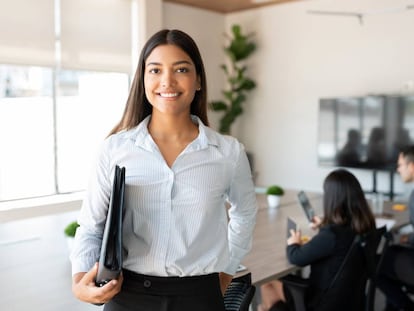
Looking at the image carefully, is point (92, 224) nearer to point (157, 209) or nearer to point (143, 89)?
point (157, 209)

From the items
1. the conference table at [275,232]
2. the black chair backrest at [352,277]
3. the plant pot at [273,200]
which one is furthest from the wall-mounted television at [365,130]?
the black chair backrest at [352,277]

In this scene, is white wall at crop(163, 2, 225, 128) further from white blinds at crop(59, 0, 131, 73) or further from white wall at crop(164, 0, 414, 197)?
white blinds at crop(59, 0, 131, 73)

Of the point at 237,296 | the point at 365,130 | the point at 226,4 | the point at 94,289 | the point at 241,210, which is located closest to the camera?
the point at 94,289

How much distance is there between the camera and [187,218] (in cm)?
113

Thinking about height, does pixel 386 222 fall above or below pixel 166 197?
below

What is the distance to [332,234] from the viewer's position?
7.45 feet

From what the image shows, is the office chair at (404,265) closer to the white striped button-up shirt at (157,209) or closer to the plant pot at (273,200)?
the plant pot at (273,200)

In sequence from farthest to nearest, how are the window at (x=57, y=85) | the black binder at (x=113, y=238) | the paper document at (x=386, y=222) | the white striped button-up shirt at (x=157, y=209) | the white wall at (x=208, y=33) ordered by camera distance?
the white wall at (x=208, y=33), the window at (x=57, y=85), the paper document at (x=386, y=222), the white striped button-up shirt at (x=157, y=209), the black binder at (x=113, y=238)

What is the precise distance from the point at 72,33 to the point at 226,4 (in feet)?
7.09

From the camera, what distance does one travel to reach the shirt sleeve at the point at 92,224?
1090 millimetres

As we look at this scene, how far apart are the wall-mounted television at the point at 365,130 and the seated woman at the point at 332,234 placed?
110 inches

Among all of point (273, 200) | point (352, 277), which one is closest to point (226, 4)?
point (273, 200)

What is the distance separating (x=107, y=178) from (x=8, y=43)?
4.15 meters

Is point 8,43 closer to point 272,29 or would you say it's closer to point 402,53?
point 272,29
